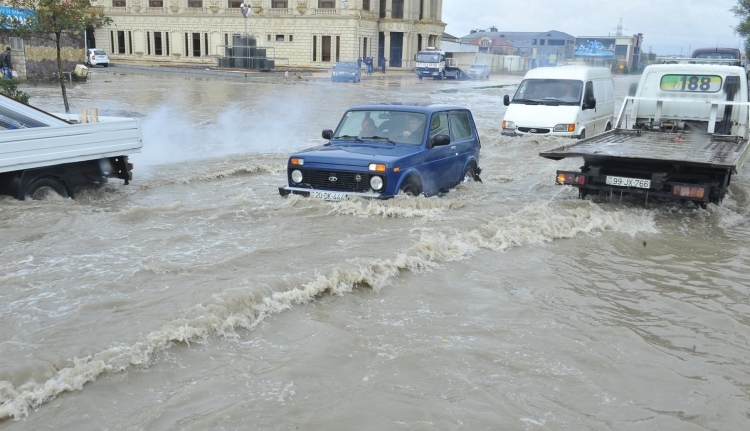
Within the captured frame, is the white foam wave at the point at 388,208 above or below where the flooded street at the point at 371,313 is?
above

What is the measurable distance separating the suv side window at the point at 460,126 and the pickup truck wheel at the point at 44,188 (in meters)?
5.81

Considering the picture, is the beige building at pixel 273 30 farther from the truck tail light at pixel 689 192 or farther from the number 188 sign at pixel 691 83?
the truck tail light at pixel 689 192

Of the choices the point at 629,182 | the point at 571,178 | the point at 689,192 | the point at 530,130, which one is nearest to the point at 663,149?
the point at 629,182

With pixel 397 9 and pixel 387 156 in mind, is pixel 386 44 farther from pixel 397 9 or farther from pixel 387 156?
pixel 387 156

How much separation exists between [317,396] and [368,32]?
70.8 metres

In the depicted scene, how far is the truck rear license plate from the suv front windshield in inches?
108

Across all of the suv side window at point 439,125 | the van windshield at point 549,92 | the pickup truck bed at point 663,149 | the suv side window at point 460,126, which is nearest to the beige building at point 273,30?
the van windshield at point 549,92

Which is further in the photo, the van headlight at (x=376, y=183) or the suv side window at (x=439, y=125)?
the suv side window at (x=439, y=125)

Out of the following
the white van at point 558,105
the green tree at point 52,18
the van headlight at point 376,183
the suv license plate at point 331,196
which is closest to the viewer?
the van headlight at point 376,183

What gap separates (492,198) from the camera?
11211 millimetres

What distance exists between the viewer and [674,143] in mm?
11328

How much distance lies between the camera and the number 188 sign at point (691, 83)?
13.7 meters

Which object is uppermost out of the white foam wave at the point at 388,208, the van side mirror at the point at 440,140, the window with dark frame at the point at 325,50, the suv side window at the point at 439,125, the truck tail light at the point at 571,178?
the window with dark frame at the point at 325,50

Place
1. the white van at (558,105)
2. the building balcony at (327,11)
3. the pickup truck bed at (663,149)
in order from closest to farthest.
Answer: the pickup truck bed at (663,149), the white van at (558,105), the building balcony at (327,11)
